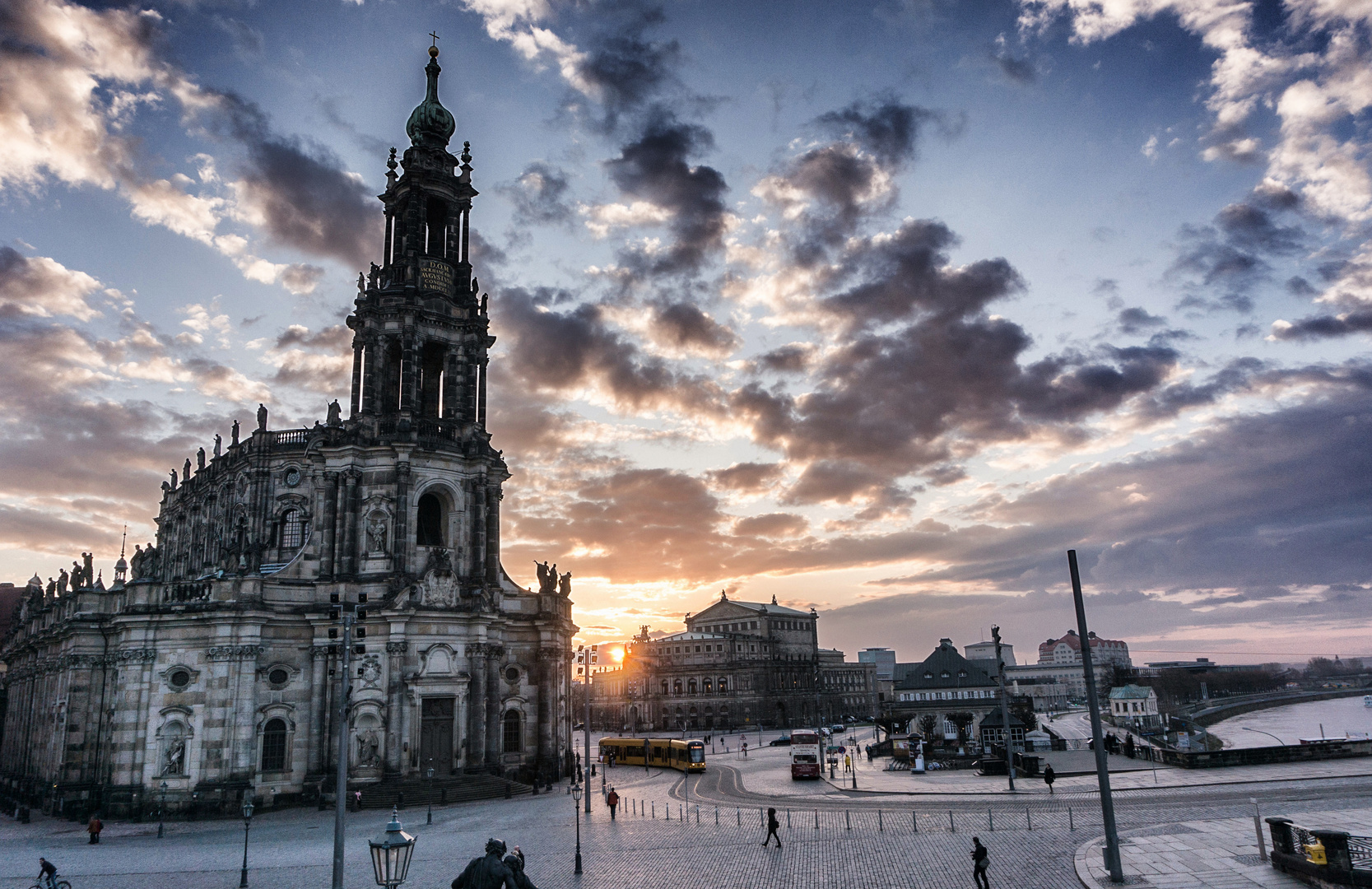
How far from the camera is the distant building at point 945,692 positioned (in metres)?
84.4

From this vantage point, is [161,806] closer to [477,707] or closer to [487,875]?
[477,707]

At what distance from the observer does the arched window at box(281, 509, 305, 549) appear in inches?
2437

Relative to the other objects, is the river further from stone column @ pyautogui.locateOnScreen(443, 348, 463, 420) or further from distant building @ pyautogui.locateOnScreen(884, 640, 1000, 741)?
stone column @ pyautogui.locateOnScreen(443, 348, 463, 420)

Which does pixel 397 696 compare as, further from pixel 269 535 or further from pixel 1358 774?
pixel 1358 774

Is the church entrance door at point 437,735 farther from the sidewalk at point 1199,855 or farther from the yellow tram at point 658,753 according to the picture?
the sidewalk at point 1199,855

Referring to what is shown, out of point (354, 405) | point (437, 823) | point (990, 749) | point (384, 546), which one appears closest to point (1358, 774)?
point (990, 749)

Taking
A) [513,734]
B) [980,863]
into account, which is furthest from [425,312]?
[980,863]

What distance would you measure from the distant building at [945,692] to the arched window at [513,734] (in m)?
38.9

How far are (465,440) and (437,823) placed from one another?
26.5 metres

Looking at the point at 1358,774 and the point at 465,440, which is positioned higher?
the point at 465,440

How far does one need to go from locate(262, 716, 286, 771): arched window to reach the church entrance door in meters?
7.75

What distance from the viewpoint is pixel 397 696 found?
5206 cm

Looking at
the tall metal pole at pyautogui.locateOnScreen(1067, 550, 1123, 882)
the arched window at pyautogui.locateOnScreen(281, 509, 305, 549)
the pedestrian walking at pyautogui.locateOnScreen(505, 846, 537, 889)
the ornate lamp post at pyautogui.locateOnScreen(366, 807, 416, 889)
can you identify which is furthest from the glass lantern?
the arched window at pyautogui.locateOnScreen(281, 509, 305, 549)

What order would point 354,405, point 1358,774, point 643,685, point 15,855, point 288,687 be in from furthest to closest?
point 643,685 < point 354,405 < point 288,687 < point 1358,774 < point 15,855
